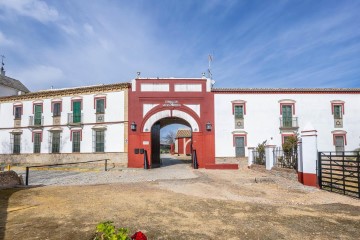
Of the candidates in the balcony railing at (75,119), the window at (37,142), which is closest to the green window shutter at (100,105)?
the balcony railing at (75,119)

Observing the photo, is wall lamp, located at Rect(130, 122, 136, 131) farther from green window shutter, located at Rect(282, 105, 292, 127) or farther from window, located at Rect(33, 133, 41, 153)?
green window shutter, located at Rect(282, 105, 292, 127)

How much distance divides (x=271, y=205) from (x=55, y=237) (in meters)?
5.19

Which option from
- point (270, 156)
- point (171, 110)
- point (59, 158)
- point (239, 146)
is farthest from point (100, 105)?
point (270, 156)

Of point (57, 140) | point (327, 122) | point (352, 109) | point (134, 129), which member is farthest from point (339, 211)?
point (57, 140)

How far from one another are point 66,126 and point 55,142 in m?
1.79

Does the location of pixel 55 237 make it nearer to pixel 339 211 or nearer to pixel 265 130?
pixel 339 211

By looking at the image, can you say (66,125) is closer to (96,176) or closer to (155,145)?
(155,145)

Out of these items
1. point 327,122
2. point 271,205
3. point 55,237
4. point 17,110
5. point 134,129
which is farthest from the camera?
point 17,110

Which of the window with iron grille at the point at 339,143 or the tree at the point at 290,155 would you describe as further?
the window with iron grille at the point at 339,143

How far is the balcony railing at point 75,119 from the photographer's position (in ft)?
68.1

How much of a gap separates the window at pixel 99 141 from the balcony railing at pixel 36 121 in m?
5.70

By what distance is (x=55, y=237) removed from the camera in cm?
416

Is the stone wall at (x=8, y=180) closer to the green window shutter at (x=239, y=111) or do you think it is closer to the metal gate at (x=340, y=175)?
the metal gate at (x=340, y=175)

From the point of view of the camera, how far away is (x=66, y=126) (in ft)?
69.3
